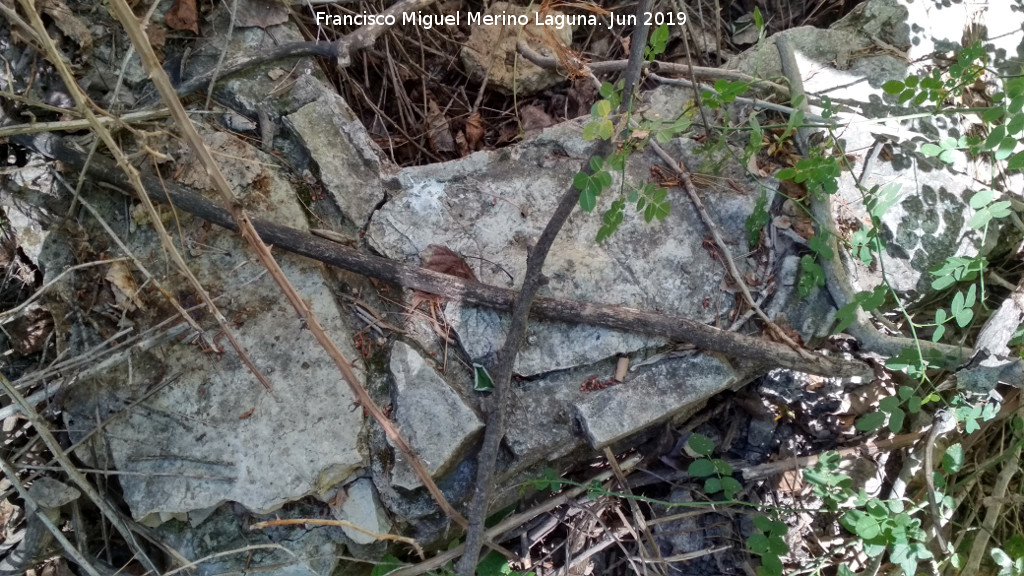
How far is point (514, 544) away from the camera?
7.86ft

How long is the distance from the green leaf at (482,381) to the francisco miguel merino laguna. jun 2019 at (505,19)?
4.92 feet

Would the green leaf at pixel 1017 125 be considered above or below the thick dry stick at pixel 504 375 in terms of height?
above

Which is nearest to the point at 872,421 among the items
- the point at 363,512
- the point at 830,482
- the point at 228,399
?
the point at 830,482

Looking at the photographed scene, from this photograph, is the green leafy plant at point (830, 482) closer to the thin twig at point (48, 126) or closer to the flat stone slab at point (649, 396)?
the flat stone slab at point (649, 396)

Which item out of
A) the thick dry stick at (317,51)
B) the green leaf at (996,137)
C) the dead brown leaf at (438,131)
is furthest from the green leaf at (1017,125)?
the thick dry stick at (317,51)

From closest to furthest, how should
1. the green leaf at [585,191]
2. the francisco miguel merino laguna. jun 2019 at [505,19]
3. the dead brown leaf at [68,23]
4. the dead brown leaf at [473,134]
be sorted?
the green leaf at [585,191]
the dead brown leaf at [68,23]
the francisco miguel merino laguna. jun 2019 at [505,19]
the dead brown leaf at [473,134]

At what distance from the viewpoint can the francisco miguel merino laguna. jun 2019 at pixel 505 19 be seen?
9.08 ft

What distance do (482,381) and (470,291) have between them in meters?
0.31

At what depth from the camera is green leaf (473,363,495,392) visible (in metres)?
2.26

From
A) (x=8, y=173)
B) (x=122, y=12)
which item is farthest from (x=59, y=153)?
(x=122, y=12)

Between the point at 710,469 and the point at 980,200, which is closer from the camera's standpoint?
the point at 980,200

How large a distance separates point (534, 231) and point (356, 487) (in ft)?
3.56

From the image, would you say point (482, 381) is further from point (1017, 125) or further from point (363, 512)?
point (1017, 125)

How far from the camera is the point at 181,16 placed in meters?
2.54
